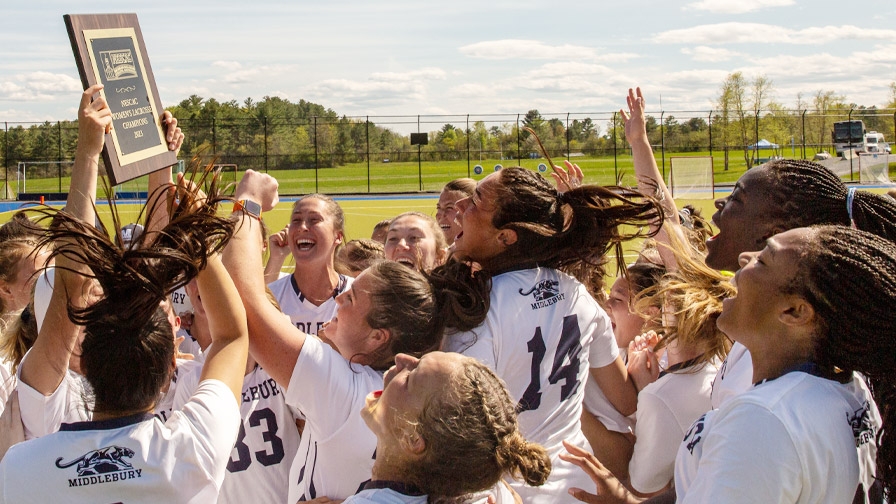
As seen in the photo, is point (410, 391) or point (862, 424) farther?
point (410, 391)

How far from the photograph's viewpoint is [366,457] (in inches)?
100

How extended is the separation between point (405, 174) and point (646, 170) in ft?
131

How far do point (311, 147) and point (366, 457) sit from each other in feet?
137

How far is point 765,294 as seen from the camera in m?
2.01

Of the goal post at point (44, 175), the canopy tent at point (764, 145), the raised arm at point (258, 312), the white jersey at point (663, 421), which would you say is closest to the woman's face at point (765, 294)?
the white jersey at point (663, 421)

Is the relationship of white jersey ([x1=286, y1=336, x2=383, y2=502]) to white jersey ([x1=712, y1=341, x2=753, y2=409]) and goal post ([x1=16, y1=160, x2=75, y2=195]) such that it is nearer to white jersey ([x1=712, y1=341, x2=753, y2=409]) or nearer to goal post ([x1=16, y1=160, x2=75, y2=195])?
white jersey ([x1=712, y1=341, x2=753, y2=409])

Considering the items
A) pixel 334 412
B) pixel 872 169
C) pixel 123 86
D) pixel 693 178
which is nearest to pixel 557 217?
pixel 334 412

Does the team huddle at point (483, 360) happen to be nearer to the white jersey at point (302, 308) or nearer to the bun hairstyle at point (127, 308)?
the bun hairstyle at point (127, 308)

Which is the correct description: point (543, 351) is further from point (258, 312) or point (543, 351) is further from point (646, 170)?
point (646, 170)

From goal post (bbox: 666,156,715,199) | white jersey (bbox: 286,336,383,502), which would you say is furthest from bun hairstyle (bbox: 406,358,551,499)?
goal post (bbox: 666,156,715,199)

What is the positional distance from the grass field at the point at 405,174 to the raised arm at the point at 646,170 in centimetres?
3414

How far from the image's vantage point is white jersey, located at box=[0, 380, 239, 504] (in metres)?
1.99

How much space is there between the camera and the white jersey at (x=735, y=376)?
2.39 metres

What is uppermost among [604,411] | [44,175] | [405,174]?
[44,175]
